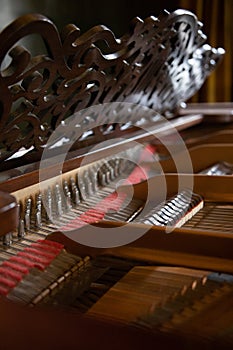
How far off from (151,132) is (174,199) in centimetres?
65

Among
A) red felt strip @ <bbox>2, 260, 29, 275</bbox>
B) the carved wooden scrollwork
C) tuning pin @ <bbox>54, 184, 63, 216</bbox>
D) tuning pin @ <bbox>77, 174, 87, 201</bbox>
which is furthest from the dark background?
red felt strip @ <bbox>2, 260, 29, 275</bbox>

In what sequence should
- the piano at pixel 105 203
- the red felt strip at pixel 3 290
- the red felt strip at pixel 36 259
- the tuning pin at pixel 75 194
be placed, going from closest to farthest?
the piano at pixel 105 203 → the red felt strip at pixel 3 290 → the red felt strip at pixel 36 259 → the tuning pin at pixel 75 194

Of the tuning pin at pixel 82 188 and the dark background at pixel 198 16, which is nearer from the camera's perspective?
the tuning pin at pixel 82 188

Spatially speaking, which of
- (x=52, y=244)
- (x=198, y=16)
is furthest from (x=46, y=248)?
(x=198, y=16)

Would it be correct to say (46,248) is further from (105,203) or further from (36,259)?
(105,203)

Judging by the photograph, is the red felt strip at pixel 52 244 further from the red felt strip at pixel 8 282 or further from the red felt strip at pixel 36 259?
the red felt strip at pixel 8 282

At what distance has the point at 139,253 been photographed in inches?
41.8

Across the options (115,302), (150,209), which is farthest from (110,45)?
(115,302)

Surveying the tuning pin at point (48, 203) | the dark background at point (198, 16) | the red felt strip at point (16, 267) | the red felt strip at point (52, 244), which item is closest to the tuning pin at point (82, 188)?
the tuning pin at point (48, 203)

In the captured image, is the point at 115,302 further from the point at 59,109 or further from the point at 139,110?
the point at 139,110

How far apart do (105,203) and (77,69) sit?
0.43 m

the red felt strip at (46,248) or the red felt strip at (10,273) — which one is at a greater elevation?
the red felt strip at (10,273)

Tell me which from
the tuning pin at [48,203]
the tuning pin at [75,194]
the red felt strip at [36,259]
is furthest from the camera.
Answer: the tuning pin at [75,194]

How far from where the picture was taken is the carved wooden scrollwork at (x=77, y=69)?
1.12 m
